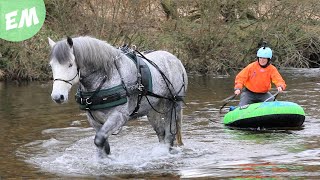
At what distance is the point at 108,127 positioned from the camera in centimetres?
778

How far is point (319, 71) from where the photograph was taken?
2497 centimetres

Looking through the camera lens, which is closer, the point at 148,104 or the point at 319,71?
the point at 148,104

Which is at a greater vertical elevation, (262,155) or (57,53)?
(57,53)

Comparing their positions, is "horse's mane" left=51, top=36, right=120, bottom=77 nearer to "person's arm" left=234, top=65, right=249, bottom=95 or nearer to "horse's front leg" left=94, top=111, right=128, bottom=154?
"horse's front leg" left=94, top=111, right=128, bottom=154

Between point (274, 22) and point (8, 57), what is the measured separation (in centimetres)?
1007

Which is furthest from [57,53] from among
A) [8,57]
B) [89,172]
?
[8,57]

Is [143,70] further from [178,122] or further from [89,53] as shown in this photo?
[178,122]

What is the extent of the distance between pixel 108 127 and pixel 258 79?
4.68m

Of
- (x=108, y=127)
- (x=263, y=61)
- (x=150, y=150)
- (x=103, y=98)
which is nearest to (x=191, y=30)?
(x=263, y=61)

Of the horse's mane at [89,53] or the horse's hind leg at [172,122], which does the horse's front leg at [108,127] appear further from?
the horse's hind leg at [172,122]

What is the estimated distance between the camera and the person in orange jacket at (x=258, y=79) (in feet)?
37.7

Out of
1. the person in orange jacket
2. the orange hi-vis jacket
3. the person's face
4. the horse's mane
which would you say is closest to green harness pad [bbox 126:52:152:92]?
the horse's mane

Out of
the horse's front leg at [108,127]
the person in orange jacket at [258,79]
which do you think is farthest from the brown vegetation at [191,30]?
the horse's front leg at [108,127]

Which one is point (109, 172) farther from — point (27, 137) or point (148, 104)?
point (27, 137)
